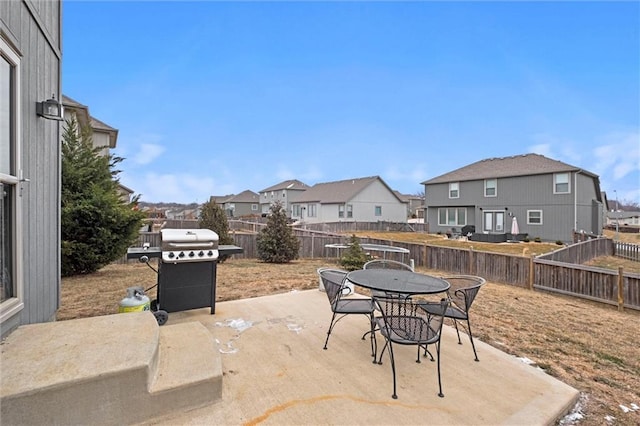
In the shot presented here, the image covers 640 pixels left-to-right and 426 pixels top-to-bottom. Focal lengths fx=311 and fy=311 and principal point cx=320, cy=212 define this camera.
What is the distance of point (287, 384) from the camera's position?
8.79 feet

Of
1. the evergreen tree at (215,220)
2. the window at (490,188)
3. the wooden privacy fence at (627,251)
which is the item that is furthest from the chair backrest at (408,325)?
the window at (490,188)

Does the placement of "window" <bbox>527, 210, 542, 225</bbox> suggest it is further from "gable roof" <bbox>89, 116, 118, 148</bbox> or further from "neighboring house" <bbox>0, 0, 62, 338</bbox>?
"gable roof" <bbox>89, 116, 118, 148</bbox>

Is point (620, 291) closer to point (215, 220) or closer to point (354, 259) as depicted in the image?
point (354, 259)

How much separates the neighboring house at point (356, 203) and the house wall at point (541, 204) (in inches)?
403

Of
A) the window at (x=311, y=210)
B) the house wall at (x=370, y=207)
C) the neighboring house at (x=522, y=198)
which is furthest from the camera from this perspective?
the window at (x=311, y=210)

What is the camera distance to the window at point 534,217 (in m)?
20.0

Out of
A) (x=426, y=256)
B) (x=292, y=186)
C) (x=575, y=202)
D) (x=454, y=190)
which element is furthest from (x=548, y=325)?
(x=292, y=186)

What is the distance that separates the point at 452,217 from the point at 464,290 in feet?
76.5

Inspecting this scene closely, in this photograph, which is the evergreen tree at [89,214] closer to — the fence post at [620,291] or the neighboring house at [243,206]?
the fence post at [620,291]

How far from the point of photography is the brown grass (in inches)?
118

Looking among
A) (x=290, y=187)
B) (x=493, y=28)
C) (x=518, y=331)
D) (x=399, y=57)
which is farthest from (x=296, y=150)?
(x=518, y=331)

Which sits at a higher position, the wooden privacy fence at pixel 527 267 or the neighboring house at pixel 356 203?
the neighboring house at pixel 356 203

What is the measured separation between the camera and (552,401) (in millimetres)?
2586

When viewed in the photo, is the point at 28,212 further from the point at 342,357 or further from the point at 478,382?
the point at 478,382
